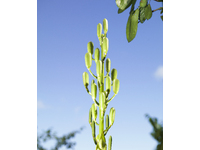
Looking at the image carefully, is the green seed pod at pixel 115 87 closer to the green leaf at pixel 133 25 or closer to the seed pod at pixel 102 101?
the seed pod at pixel 102 101

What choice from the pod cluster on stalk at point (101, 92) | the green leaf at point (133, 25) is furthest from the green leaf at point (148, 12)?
the pod cluster on stalk at point (101, 92)

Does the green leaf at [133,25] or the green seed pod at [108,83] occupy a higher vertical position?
the green leaf at [133,25]

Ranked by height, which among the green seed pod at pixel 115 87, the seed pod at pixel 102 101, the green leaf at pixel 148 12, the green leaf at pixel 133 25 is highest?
the green leaf at pixel 148 12

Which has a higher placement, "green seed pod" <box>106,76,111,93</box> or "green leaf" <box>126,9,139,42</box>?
"green leaf" <box>126,9,139,42</box>

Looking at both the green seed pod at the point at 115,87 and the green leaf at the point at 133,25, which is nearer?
the green leaf at the point at 133,25

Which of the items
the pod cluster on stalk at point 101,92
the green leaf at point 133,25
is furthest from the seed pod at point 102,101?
the green leaf at point 133,25

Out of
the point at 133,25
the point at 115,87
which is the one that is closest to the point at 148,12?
the point at 133,25

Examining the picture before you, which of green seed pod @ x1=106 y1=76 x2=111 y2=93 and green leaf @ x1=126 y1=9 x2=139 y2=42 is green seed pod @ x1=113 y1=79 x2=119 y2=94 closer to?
green seed pod @ x1=106 y1=76 x2=111 y2=93

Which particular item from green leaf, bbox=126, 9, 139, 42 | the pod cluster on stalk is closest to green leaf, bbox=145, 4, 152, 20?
green leaf, bbox=126, 9, 139, 42

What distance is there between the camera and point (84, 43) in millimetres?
1203

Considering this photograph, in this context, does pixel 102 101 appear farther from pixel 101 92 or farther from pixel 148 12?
pixel 148 12

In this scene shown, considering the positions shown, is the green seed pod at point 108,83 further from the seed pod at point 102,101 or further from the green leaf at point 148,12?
the green leaf at point 148,12

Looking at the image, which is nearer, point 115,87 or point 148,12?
point 148,12
